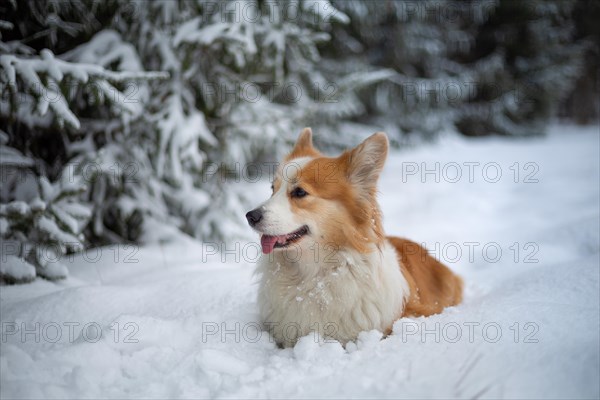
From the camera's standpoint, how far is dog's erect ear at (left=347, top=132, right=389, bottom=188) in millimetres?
2572

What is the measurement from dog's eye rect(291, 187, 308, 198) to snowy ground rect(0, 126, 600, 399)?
0.87m

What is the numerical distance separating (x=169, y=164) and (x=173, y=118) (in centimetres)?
50

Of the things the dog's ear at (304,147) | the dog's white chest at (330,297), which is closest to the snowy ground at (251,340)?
the dog's white chest at (330,297)

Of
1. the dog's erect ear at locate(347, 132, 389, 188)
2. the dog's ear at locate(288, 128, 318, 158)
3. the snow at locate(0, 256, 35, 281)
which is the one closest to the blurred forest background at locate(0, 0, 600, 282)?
the snow at locate(0, 256, 35, 281)

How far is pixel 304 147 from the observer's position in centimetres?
308

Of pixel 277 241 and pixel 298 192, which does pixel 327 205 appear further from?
pixel 277 241

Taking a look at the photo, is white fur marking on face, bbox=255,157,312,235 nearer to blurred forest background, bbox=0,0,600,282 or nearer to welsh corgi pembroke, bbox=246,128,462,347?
welsh corgi pembroke, bbox=246,128,462,347

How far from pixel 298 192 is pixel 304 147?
2.08 feet

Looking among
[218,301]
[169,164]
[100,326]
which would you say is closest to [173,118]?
[169,164]

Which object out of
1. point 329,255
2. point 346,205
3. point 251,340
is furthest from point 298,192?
point 251,340

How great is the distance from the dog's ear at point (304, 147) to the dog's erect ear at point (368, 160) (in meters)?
0.45

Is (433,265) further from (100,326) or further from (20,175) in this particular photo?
(20,175)

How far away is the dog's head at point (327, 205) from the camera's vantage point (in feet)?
8.01

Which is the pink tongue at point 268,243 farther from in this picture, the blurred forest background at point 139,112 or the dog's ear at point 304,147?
the blurred forest background at point 139,112
